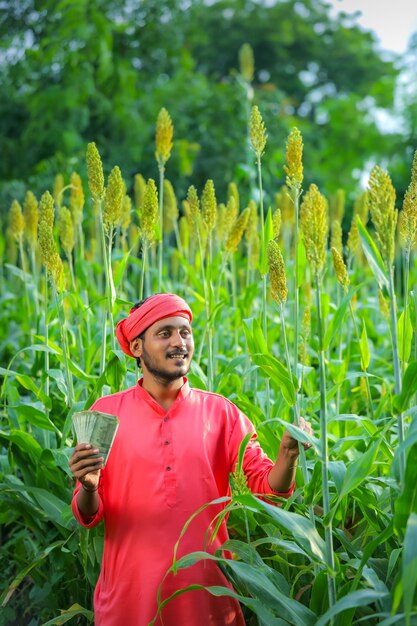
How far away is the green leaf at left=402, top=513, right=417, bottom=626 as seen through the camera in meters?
1.71

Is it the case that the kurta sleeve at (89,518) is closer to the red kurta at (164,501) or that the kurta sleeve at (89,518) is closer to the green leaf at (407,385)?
the red kurta at (164,501)

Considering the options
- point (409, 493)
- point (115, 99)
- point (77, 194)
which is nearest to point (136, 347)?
point (409, 493)

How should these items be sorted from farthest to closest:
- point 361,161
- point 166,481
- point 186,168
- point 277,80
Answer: point 277,80 → point 361,161 → point 186,168 → point 166,481

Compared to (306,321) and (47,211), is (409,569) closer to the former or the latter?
(306,321)

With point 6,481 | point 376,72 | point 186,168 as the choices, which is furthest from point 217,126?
point 376,72

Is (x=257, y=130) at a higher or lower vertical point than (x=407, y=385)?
higher

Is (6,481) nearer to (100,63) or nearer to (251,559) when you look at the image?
(251,559)

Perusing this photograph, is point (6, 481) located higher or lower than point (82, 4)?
lower

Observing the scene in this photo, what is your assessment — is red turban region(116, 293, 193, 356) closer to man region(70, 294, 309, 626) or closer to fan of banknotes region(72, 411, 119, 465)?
man region(70, 294, 309, 626)

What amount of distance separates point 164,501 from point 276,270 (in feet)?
2.29

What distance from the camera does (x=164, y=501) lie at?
8.00 feet

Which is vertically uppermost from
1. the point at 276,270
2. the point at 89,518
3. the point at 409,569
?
the point at 276,270

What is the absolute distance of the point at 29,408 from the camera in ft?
10.2

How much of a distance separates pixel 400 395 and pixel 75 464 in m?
0.84
